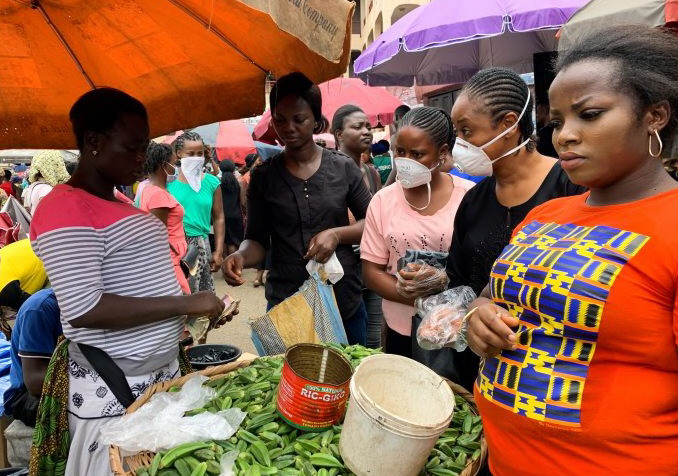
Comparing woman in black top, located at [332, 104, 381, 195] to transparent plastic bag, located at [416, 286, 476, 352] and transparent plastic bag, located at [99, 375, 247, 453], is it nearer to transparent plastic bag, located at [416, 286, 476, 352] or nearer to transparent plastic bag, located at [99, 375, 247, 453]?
transparent plastic bag, located at [416, 286, 476, 352]

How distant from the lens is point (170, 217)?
5074 millimetres

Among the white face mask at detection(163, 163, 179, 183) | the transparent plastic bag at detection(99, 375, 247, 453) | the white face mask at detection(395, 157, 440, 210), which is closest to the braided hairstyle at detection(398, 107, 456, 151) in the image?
the white face mask at detection(395, 157, 440, 210)

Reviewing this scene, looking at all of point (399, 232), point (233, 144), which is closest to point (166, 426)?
point (399, 232)

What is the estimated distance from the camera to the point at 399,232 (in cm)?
271

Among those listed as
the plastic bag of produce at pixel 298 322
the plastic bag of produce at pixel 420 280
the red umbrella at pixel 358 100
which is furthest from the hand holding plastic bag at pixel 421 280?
the red umbrella at pixel 358 100

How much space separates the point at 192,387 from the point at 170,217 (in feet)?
10.5

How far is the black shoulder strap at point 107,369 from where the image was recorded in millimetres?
2152

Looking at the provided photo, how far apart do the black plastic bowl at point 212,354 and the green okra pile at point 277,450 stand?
122 centimetres

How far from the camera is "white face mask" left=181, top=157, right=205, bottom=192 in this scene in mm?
6438

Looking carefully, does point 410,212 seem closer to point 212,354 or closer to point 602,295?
point 602,295

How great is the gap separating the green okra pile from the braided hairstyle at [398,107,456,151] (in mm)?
1367

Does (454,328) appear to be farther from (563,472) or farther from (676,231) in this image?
(676,231)

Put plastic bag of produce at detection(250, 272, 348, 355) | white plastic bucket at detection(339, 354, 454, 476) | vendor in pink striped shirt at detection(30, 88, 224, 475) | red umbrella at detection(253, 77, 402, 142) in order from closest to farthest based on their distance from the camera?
white plastic bucket at detection(339, 354, 454, 476) < vendor in pink striped shirt at detection(30, 88, 224, 475) < plastic bag of produce at detection(250, 272, 348, 355) < red umbrella at detection(253, 77, 402, 142)

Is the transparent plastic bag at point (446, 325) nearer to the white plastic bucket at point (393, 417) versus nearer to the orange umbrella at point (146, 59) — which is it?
the white plastic bucket at point (393, 417)
